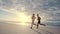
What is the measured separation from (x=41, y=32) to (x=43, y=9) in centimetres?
38

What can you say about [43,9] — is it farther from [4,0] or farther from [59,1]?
[4,0]

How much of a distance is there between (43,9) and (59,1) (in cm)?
30

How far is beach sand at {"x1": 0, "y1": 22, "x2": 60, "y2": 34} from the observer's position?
325 centimetres

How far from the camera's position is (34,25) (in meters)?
3.42

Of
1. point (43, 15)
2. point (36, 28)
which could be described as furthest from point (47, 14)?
point (36, 28)

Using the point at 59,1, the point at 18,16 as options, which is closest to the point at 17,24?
the point at 18,16

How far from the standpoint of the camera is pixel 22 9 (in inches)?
132

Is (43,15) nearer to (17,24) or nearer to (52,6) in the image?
(52,6)

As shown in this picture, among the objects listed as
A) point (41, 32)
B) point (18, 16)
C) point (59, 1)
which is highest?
point (59, 1)

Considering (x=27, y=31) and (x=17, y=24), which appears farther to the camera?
(x=17, y=24)

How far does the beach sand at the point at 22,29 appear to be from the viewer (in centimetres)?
325

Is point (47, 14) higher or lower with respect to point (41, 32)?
higher

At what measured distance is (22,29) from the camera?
3.39 meters

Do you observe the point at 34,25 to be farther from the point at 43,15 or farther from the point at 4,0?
the point at 4,0
